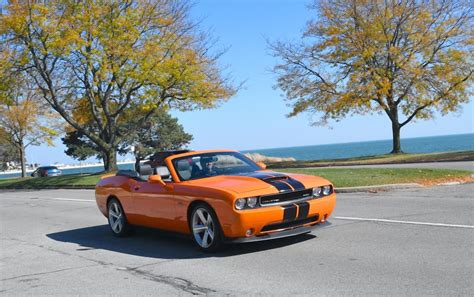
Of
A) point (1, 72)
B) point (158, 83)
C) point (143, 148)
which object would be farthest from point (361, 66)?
point (143, 148)

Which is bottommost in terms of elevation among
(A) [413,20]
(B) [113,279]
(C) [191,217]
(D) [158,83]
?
(B) [113,279]

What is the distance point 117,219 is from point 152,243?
117cm

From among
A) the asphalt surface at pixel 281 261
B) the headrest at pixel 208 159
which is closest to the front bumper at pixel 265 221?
the asphalt surface at pixel 281 261

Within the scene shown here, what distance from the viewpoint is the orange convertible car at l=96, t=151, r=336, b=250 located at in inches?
275

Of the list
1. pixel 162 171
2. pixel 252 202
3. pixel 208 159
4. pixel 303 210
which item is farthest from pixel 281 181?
pixel 162 171

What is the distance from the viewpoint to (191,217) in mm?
7652

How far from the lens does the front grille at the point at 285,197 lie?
7055 millimetres

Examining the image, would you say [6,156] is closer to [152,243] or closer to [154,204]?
[152,243]

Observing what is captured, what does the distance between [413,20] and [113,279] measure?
30544 mm

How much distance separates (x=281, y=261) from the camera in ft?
21.9

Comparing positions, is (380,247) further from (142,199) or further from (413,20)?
(413,20)

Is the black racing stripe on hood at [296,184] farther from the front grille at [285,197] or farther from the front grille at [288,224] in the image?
the front grille at [288,224]

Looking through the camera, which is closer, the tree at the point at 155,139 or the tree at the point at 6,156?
the tree at the point at 155,139

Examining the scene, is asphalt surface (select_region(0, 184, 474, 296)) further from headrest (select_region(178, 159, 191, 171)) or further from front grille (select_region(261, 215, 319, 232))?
headrest (select_region(178, 159, 191, 171))
